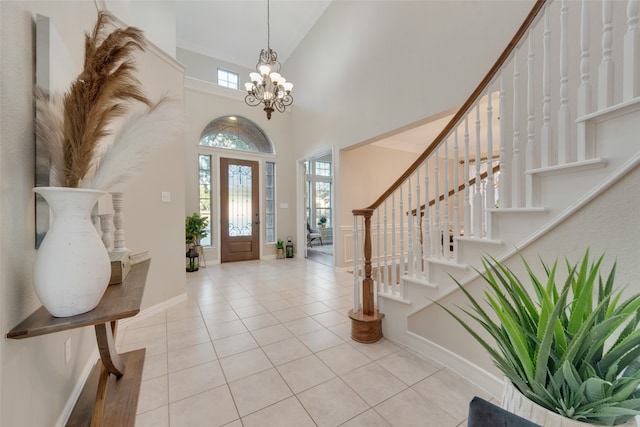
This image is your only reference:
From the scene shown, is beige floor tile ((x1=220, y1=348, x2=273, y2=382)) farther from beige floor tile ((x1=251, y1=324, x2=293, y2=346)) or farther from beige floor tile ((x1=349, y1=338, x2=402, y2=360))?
beige floor tile ((x1=349, y1=338, x2=402, y2=360))

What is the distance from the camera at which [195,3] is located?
4543 millimetres

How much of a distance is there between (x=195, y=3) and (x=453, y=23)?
14.8 ft

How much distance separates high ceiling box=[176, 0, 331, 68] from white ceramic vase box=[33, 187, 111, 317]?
5.27 meters

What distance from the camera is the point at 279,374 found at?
5.66 ft

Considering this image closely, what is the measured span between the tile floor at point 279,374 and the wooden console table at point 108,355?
0.12 meters

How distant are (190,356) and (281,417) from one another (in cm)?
98

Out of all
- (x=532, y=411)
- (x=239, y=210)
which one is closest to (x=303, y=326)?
(x=532, y=411)

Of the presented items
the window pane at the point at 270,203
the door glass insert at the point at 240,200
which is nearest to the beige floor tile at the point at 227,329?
the door glass insert at the point at 240,200

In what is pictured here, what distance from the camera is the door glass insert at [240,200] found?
5445 millimetres

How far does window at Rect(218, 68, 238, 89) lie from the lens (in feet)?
19.5

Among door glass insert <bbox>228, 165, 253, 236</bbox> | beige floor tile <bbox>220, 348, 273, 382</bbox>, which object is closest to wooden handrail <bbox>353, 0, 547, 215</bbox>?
beige floor tile <bbox>220, 348, 273, 382</bbox>

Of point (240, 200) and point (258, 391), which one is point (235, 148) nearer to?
point (240, 200)

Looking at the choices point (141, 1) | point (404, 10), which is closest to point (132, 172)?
point (141, 1)

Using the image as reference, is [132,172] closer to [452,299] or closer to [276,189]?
[452,299]
